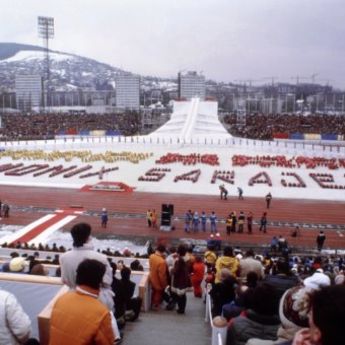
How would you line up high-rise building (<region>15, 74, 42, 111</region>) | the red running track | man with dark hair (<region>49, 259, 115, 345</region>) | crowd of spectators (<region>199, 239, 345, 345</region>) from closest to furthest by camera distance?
crowd of spectators (<region>199, 239, 345, 345</region>) < man with dark hair (<region>49, 259, 115, 345</region>) < the red running track < high-rise building (<region>15, 74, 42, 111</region>)

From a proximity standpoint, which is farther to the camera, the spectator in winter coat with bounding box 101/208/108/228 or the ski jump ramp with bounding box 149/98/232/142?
the ski jump ramp with bounding box 149/98/232/142

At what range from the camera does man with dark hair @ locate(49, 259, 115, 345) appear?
3404mm

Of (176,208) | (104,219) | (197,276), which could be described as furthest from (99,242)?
(197,276)

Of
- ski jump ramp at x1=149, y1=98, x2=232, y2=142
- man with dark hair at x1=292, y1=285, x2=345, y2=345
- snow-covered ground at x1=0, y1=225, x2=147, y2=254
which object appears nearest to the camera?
man with dark hair at x1=292, y1=285, x2=345, y2=345

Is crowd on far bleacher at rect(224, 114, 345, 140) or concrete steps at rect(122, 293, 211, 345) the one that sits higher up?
crowd on far bleacher at rect(224, 114, 345, 140)

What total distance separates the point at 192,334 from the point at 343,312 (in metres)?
4.37

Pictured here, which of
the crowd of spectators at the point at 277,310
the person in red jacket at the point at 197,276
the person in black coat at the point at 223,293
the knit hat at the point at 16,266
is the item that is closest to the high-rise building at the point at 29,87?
the person in red jacket at the point at 197,276

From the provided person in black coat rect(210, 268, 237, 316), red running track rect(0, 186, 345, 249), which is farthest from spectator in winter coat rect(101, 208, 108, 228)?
person in black coat rect(210, 268, 237, 316)

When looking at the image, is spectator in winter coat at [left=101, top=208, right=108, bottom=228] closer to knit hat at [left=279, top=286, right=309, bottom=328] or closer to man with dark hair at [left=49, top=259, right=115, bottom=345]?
man with dark hair at [left=49, top=259, right=115, bottom=345]

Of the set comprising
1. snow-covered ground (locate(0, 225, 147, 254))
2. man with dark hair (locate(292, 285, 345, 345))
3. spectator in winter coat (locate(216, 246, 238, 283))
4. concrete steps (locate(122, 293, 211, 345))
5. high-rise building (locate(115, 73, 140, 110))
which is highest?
high-rise building (locate(115, 73, 140, 110))

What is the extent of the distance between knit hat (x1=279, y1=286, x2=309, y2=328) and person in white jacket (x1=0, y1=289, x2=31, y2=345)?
1.96 metres

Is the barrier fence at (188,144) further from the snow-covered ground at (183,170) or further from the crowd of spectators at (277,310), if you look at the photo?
the crowd of spectators at (277,310)

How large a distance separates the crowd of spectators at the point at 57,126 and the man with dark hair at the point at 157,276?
177ft

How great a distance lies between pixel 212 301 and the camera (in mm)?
6422
